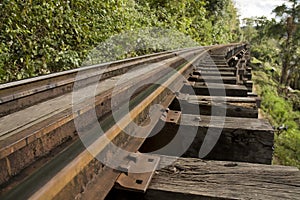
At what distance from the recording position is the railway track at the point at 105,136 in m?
0.66

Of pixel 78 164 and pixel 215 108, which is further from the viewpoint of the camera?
pixel 215 108

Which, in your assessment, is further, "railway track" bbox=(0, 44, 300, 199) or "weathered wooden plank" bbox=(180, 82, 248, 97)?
"weathered wooden plank" bbox=(180, 82, 248, 97)

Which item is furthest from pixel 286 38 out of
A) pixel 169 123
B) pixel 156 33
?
pixel 169 123

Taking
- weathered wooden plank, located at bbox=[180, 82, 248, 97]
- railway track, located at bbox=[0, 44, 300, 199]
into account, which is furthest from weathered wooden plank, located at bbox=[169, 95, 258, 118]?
weathered wooden plank, located at bbox=[180, 82, 248, 97]

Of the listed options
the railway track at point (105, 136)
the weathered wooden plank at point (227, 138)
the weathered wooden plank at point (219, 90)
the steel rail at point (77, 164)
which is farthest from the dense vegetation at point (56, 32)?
the steel rail at point (77, 164)

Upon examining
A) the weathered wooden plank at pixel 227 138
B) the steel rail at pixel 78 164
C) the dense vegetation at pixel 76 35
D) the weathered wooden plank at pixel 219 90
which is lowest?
the weathered wooden plank at pixel 227 138

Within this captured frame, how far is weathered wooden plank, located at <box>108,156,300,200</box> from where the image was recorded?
2.77ft

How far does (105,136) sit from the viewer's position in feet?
2.91

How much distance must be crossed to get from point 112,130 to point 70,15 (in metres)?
4.24

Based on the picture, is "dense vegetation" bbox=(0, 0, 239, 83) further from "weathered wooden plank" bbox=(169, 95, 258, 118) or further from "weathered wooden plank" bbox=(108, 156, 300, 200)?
"weathered wooden plank" bbox=(108, 156, 300, 200)

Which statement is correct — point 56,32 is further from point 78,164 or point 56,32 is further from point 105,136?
point 78,164

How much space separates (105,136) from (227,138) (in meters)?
0.71

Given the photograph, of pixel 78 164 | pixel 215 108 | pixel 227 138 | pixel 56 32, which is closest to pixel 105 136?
pixel 78 164

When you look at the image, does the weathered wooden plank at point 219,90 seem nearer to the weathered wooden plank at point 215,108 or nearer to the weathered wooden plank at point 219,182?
the weathered wooden plank at point 215,108
